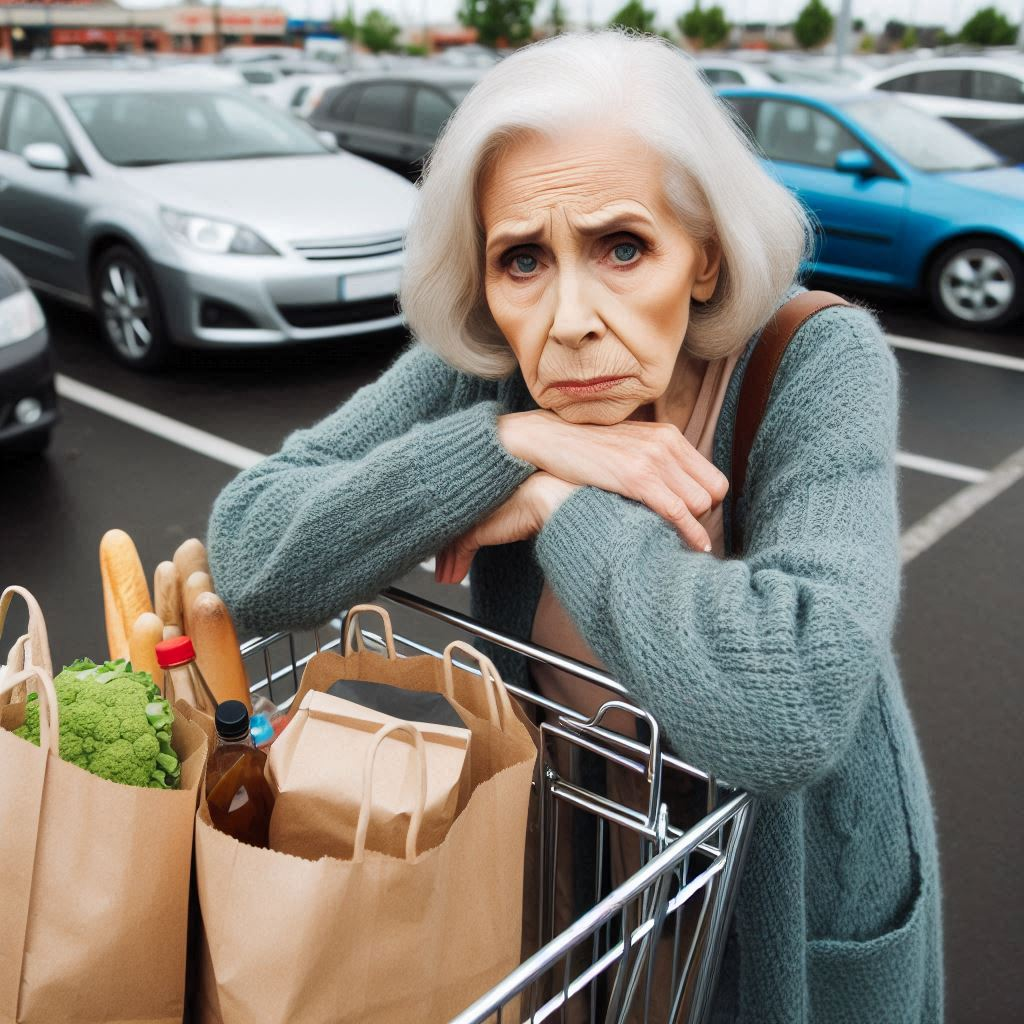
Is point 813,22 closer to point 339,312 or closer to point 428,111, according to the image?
point 428,111

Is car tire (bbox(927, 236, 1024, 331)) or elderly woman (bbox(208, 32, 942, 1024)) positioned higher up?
elderly woman (bbox(208, 32, 942, 1024))

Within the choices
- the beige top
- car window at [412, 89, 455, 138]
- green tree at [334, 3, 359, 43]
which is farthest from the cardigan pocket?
green tree at [334, 3, 359, 43]

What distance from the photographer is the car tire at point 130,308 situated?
6.21 metres

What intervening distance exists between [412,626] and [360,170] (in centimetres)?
421

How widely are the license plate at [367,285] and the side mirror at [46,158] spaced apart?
6.15 ft

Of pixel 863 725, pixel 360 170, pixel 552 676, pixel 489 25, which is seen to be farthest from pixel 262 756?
pixel 489 25

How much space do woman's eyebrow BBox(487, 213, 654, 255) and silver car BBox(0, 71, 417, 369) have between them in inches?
188

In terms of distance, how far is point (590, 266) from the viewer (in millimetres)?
1364

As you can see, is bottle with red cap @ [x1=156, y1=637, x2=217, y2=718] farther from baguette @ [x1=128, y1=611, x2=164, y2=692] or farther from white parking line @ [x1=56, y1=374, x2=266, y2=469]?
white parking line @ [x1=56, y1=374, x2=266, y2=469]

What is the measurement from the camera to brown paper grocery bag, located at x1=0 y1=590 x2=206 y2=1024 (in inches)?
38.5

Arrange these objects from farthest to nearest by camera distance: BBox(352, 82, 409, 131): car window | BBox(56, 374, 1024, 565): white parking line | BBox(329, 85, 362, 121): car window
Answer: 1. BBox(329, 85, 362, 121): car window
2. BBox(352, 82, 409, 131): car window
3. BBox(56, 374, 1024, 565): white parking line

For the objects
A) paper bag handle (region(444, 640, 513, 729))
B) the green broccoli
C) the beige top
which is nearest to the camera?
the green broccoli

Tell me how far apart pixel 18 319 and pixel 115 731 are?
13.7 ft

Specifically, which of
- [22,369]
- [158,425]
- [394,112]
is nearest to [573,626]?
[22,369]
